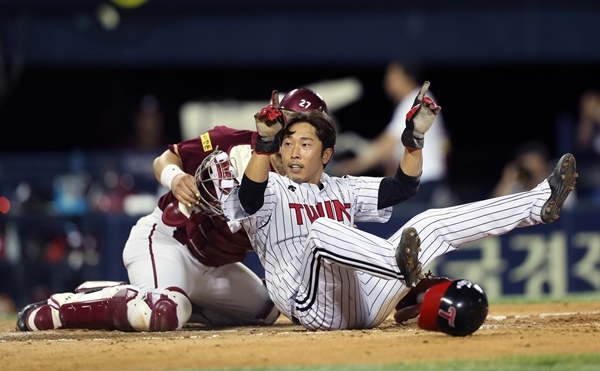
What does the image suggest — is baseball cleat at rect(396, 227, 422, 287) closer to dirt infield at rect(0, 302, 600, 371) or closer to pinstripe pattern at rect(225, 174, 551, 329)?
pinstripe pattern at rect(225, 174, 551, 329)

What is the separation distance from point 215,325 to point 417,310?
120 centimetres

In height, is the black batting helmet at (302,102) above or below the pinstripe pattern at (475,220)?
above

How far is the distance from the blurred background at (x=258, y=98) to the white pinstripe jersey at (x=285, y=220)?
431 centimetres

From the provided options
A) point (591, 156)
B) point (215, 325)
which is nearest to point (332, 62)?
point (591, 156)

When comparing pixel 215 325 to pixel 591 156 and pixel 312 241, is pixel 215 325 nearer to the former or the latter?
pixel 312 241

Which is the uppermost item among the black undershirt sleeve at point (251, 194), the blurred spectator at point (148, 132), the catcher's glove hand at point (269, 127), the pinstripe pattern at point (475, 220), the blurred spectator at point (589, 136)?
the blurred spectator at point (148, 132)

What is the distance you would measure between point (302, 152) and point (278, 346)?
950 mm

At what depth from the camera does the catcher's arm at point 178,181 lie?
4754 mm

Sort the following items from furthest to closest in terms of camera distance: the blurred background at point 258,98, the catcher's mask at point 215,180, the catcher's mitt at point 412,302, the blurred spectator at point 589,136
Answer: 1. the blurred spectator at point 589,136
2. the blurred background at point 258,98
3. the catcher's mitt at point 412,302
4. the catcher's mask at point 215,180

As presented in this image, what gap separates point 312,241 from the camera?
426 centimetres

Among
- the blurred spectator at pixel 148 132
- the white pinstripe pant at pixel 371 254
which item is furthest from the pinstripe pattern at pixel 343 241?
the blurred spectator at pixel 148 132

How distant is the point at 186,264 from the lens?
5.27m

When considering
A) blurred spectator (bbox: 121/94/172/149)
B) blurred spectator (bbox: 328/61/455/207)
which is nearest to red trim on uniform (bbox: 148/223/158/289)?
blurred spectator (bbox: 328/61/455/207)

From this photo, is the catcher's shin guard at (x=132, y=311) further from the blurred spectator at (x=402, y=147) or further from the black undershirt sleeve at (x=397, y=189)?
the blurred spectator at (x=402, y=147)
